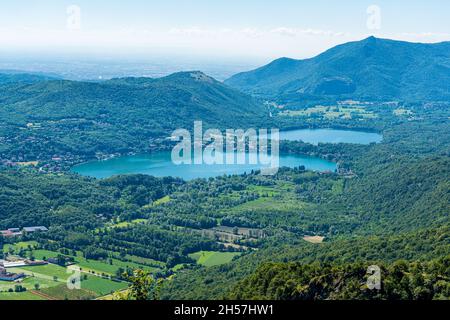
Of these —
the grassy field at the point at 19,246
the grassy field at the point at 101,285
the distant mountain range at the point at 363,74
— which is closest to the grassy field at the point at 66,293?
the grassy field at the point at 101,285

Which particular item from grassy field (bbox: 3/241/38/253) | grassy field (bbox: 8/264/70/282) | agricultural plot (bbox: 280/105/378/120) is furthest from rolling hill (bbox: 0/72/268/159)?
grassy field (bbox: 8/264/70/282)

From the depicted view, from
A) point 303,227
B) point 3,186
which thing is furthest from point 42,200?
point 303,227

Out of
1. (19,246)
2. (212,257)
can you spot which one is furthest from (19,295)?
(212,257)

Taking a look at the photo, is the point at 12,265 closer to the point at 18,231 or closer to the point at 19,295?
the point at 19,295

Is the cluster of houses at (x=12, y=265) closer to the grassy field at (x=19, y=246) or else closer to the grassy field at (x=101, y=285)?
the grassy field at (x=19, y=246)

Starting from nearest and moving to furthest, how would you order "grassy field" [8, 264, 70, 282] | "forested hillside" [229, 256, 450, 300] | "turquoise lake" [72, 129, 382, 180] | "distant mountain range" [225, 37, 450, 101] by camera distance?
1. "forested hillside" [229, 256, 450, 300]
2. "grassy field" [8, 264, 70, 282]
3. "turquoise lake" [72, 129, 382, 180]
4. "distant mountain range" [225, 37, 450, 101]

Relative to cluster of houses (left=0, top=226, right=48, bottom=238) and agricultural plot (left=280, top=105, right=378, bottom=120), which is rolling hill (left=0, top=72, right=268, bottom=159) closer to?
agricultural plot (left=280, top=105, right=378, bottom=120)

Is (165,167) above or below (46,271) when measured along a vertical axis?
below
